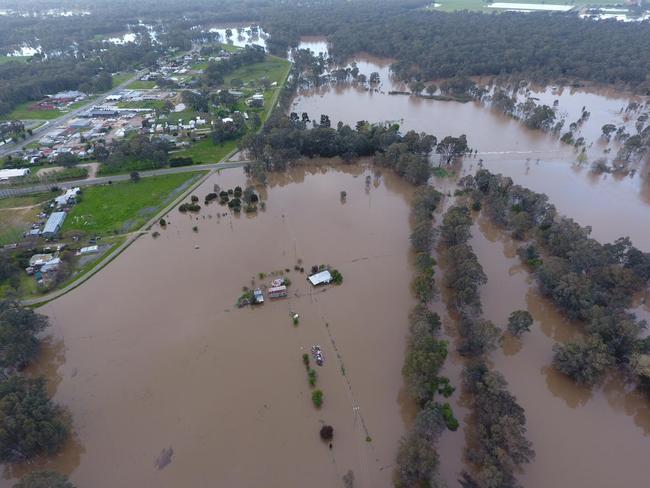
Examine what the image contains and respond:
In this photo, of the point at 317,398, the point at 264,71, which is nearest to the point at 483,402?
the point at 317,398

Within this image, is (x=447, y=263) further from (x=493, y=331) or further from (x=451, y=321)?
(x=493, y=331)

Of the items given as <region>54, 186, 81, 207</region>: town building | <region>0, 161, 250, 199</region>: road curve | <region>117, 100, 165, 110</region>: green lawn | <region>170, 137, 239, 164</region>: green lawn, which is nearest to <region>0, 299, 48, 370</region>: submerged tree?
<region>54, 186, 81, 207</region>: town building

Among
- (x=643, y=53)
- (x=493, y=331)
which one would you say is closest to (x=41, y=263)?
(x=493, y=331)

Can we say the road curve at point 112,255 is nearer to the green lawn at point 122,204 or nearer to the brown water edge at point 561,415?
the green lawn at point 122,204

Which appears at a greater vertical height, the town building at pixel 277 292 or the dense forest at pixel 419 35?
the dense forest at pixel 419 35

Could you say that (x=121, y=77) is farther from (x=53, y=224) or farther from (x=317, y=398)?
(x=317, y=398)

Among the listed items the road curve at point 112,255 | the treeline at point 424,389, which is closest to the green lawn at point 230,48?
the road curve at point 112,255
